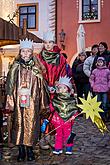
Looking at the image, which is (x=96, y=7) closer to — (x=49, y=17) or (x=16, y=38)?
(x=49, y=17)

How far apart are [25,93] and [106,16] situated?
14512mm

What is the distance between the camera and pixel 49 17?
19.9 meters

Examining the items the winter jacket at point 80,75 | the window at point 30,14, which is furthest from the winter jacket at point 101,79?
the window at point 30,14

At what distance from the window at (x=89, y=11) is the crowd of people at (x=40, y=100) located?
13.6 m

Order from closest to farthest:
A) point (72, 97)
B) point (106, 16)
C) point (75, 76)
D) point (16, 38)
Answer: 1. point (72, 97)
2. point (16, 38)
3. point (75, 76)
4. point (106, 16)

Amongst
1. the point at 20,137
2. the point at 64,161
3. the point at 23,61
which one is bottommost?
the point at 64,161

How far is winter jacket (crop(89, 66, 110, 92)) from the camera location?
8.64 m

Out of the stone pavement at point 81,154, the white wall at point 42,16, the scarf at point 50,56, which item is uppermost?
the white wall at point 42,16

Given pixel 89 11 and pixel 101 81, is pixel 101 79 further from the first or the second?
pixel 89 11

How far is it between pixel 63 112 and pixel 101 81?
344 cm

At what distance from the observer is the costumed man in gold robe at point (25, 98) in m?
4.89

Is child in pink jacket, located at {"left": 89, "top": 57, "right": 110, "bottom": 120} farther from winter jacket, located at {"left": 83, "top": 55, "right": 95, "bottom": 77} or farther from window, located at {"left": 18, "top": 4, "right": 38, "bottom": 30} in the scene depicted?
window, located at {"left": 18, "top": 4, "right": 38, "bottom": 30}

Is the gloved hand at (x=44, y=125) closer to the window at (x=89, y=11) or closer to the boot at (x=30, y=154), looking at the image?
the boot at (x=30, y=154)

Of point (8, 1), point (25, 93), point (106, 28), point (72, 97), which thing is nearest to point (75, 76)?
point (8, 1)
